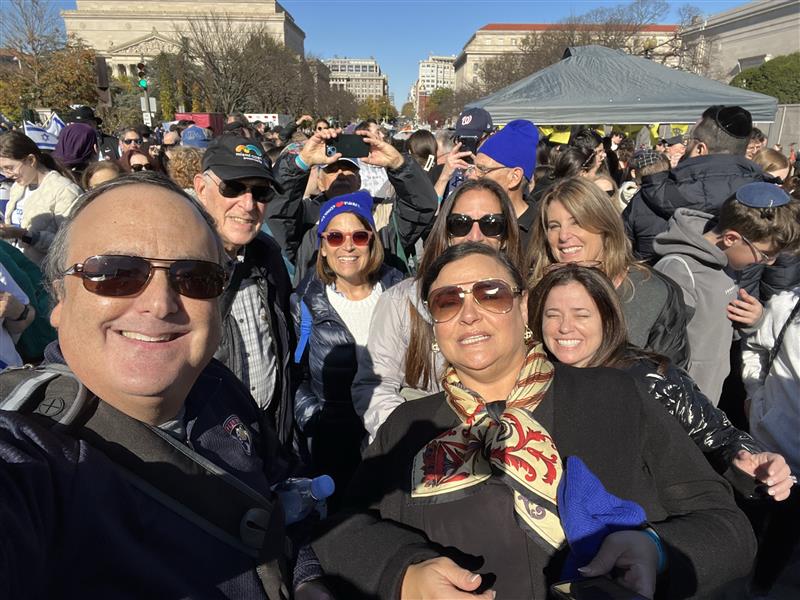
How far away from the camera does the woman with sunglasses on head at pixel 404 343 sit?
2.45m

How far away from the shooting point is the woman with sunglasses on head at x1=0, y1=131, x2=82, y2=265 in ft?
16.4

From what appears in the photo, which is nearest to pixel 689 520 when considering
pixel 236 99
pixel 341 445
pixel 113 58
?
pixel 341 445

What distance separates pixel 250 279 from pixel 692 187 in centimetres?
393

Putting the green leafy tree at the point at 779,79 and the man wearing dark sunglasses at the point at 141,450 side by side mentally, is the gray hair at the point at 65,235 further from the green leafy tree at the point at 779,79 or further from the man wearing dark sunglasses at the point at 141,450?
the green leafy tree at the point at 779,79

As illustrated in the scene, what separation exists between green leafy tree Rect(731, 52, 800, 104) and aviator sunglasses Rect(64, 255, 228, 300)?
113 ft

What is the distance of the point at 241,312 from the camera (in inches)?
106

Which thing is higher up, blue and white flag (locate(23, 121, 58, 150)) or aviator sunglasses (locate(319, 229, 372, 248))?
blue and white flag (locate(23, 121, 58, 150))

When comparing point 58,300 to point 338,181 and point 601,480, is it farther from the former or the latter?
point 338,181

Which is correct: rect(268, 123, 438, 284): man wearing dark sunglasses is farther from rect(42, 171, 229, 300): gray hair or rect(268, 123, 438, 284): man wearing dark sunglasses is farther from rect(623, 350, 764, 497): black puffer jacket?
rect(42, 171, 229, 300): gray hair

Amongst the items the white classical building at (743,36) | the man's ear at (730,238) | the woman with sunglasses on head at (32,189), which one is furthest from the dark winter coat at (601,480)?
the white classical building at (743,36)

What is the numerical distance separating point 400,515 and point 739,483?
1346 millimetres

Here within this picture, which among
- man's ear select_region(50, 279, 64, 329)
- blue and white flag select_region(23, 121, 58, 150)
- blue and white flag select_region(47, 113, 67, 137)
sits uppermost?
blue and white flag select_region(47, 113, 67, 137)

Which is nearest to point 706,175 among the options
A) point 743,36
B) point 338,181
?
point 338,181

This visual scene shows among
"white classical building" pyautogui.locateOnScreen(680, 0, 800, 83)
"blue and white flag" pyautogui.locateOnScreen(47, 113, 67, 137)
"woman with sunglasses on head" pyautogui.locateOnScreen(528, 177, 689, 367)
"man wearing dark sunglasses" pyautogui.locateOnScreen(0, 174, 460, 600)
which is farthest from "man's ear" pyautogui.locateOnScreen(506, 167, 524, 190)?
"white classical building" pyautogui.locateOnScreen(680, 0, 800, 83)
